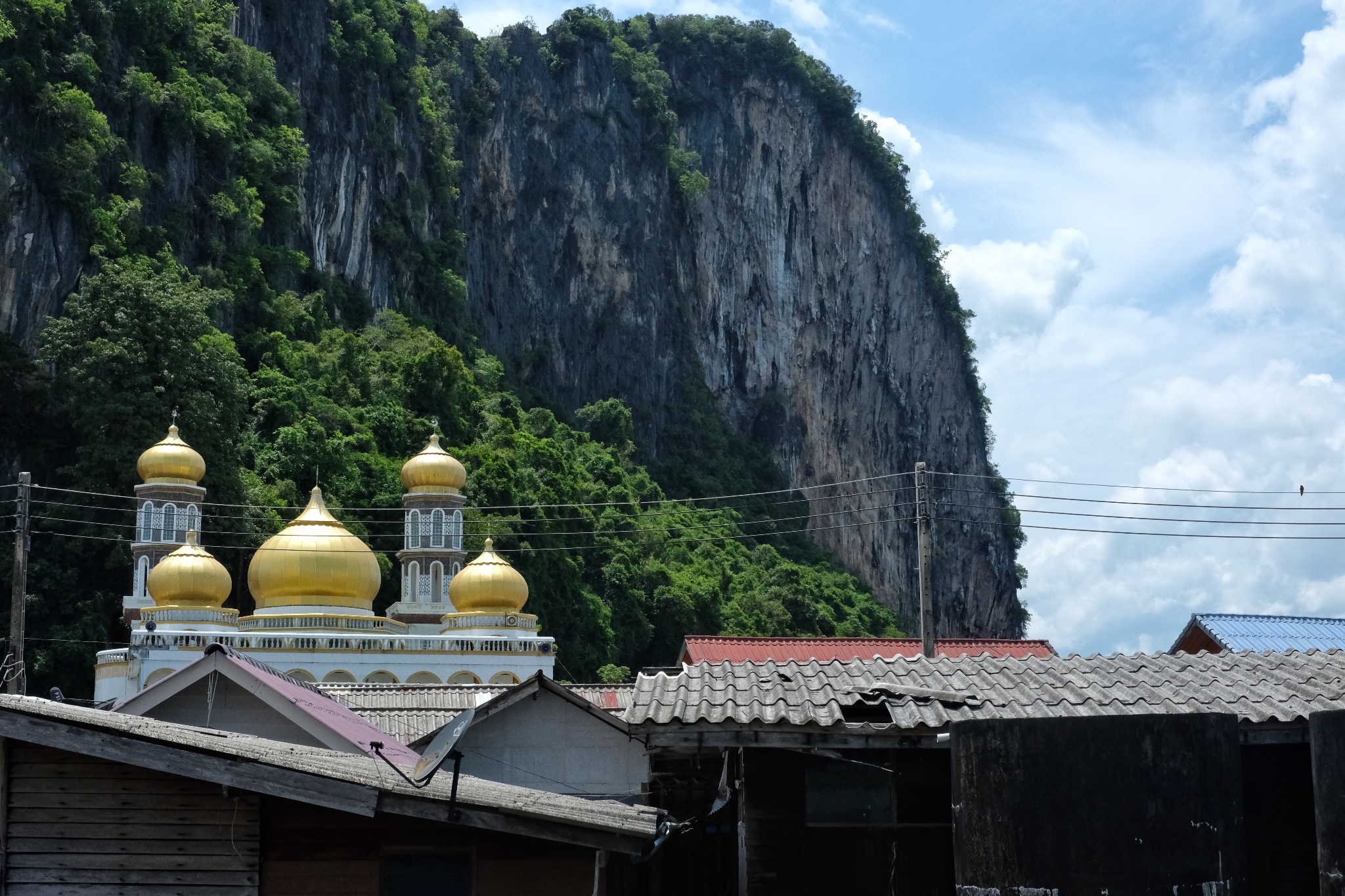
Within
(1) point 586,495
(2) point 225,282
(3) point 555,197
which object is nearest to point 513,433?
(1) point 586,495

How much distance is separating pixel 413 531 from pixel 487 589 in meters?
5.15

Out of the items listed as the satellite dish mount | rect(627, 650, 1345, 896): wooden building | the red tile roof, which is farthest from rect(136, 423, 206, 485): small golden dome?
the satellite dish mount

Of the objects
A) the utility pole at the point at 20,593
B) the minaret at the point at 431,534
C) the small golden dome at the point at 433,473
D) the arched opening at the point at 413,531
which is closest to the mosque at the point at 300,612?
the minaret at the point at 431,534

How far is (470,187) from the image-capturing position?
259ft

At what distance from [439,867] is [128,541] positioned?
1300 inches

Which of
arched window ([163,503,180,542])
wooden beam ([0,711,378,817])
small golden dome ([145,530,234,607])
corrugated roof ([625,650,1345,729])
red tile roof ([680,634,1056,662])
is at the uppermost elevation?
arched window ([163,503,180,542])

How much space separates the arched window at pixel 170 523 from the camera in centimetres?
3806

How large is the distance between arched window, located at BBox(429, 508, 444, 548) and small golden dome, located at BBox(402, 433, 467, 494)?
0.63 metres

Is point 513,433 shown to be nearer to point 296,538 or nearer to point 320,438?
point 320,438

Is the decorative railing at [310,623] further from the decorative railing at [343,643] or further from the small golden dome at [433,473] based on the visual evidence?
the small golden dome at [433,473]

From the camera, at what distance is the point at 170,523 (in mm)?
38125

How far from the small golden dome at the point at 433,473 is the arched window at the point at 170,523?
6440mm

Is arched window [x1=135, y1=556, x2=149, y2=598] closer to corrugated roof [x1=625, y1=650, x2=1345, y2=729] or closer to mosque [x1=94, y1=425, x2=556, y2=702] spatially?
mosque [x1=94, y1=425, x2=556, y2=702]

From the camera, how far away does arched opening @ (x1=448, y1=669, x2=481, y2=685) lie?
3609 cm
